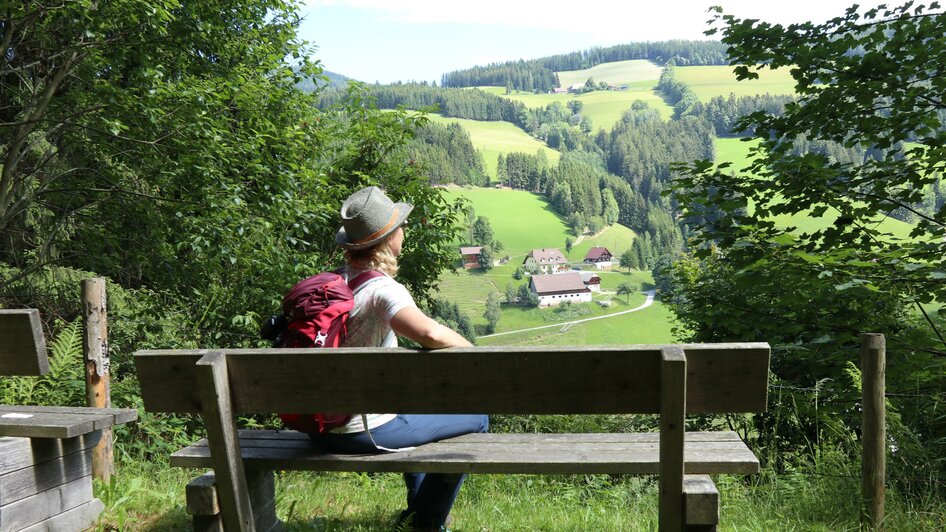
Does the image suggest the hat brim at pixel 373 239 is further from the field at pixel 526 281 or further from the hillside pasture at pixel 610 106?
the hillside pasture at pixel 610 106

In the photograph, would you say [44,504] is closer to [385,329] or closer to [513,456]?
[385,329]

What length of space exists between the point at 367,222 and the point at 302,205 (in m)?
7.33

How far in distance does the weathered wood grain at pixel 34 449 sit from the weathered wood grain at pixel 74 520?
245 mm

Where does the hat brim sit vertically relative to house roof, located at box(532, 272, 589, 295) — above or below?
above

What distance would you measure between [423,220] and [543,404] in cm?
1246

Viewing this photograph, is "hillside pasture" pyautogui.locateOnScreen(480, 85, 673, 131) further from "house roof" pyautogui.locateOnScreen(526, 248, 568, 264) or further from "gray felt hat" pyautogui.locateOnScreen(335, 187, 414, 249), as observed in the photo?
"gray felt hat" pyautogui.locateOnScreen(335, 187, 414, 249)

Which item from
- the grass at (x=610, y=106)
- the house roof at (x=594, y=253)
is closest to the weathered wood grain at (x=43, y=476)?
the house roof at (x=594, y=253)

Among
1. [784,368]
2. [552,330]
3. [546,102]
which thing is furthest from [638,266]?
[784,368]

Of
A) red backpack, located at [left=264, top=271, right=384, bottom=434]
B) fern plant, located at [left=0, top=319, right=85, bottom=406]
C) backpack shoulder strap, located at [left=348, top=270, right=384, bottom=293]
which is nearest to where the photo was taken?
red backpack, located at [left=264, top=271, right=384, bottom=434]

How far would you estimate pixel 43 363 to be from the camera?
3119 mm

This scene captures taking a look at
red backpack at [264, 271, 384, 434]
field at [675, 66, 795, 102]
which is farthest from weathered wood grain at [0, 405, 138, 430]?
field at [675, 66, 795, 102]

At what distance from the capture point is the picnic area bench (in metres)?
3.09

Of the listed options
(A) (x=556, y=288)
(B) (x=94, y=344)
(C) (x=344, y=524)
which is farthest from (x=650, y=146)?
(C) (x=344, y=524)

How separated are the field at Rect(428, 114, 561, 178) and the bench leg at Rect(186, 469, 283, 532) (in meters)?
137
